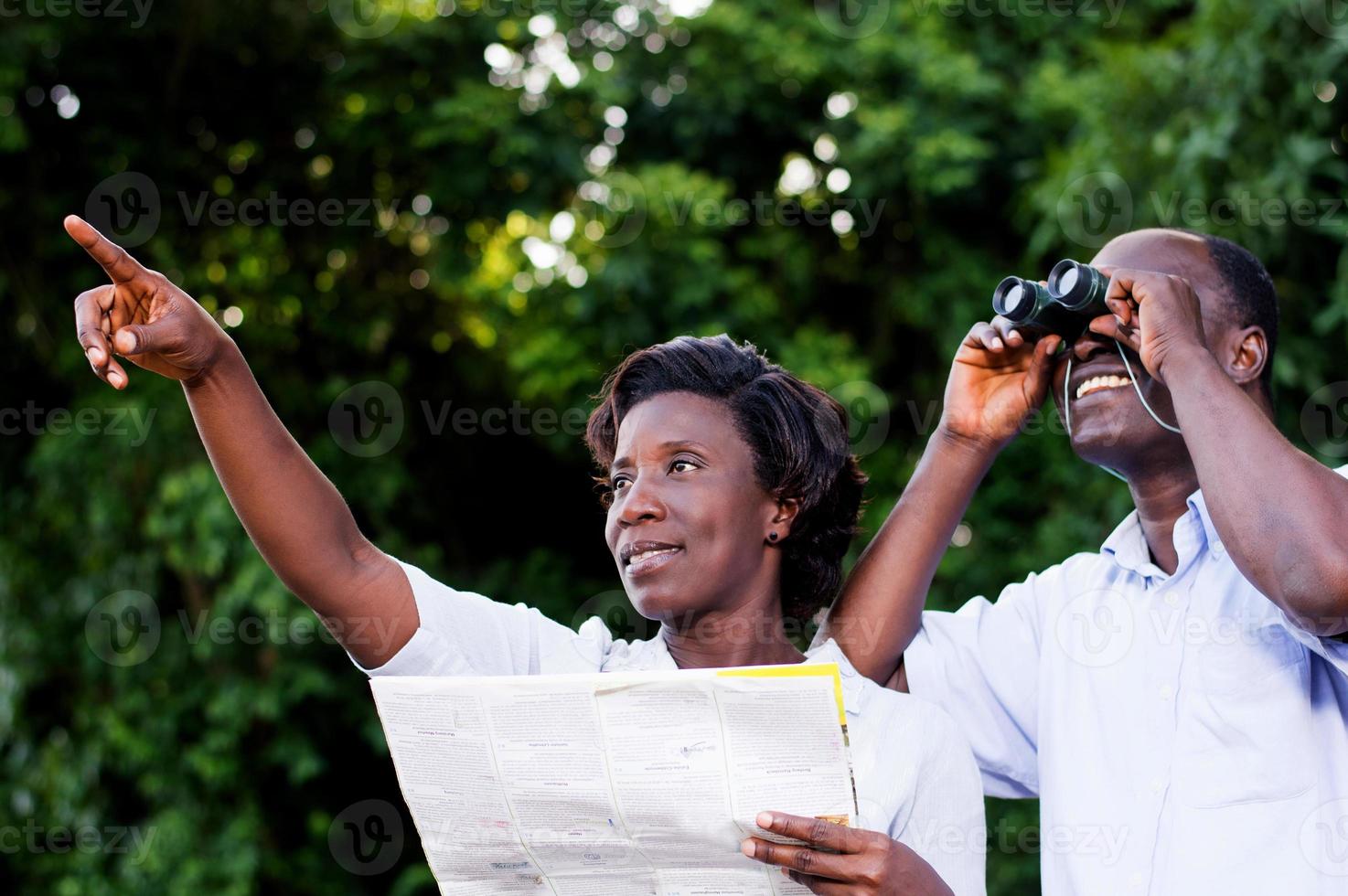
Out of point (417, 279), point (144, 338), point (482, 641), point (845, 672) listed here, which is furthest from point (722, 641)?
point (417, 279)

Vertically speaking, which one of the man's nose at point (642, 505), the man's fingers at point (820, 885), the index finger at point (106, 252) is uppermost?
the index finger at point (106, 252)

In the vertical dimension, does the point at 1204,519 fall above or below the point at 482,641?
above

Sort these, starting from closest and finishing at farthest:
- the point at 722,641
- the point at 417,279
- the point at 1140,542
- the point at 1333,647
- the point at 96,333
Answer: the point at 96,333
the point at 1333,647
the point at 722,641
the point at 1140,542
the point at 417,279

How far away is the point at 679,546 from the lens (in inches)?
83.0

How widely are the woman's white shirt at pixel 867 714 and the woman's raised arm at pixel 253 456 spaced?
0.05 metres

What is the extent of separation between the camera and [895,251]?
7.23 m

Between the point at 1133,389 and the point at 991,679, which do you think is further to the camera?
the point at 991,679

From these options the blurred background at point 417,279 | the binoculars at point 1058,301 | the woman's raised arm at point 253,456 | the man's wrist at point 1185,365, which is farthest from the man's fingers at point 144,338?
the blurred background at point 417,279

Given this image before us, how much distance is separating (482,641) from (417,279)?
217 inches

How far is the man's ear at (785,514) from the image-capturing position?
230 centimetres

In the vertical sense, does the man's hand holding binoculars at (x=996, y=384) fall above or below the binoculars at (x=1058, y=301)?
below

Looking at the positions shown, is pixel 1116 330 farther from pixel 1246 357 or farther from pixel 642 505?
pixel 642 505

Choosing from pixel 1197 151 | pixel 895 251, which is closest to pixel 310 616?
pixel 895 251

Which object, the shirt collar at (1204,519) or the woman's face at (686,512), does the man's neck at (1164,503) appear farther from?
the woman's face at (686,512)
